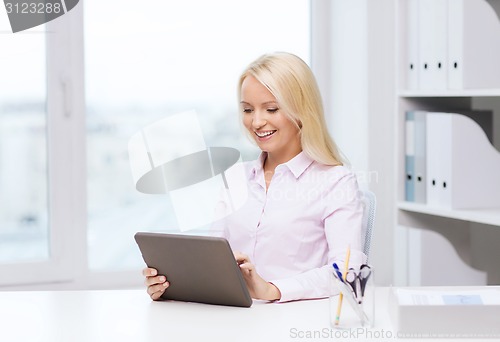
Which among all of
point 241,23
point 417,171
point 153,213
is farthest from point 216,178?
point 417,171

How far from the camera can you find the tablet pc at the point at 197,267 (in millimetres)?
1742

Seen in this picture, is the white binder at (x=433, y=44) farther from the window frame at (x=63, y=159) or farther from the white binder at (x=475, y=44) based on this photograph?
the window frame at (x=63, y=159)

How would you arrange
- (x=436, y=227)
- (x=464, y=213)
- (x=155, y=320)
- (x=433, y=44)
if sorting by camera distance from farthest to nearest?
(x=436, y=227) → (x=433, y=44) → (x=464, y=213) → (x=155, y=320)

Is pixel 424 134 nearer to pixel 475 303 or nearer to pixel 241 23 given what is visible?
pixel 241 23

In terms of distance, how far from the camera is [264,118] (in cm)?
219

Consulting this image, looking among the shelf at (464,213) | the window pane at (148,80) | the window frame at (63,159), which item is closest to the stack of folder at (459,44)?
the shelf at (464,213)

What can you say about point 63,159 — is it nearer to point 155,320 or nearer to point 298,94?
point 298,94

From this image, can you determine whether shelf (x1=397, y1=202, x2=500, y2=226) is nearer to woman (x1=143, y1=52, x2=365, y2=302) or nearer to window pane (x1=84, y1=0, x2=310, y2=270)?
woman (x1=143, y1=52, x2=365, y2=302)

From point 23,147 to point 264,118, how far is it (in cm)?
147

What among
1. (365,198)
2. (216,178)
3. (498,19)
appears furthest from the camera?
(216,178)

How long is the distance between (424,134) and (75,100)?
1.40 m

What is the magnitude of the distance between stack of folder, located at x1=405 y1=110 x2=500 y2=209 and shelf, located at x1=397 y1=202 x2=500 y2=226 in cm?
3

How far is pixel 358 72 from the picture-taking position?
11.1 ft

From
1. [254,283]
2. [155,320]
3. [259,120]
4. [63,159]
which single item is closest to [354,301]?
[254,283]
